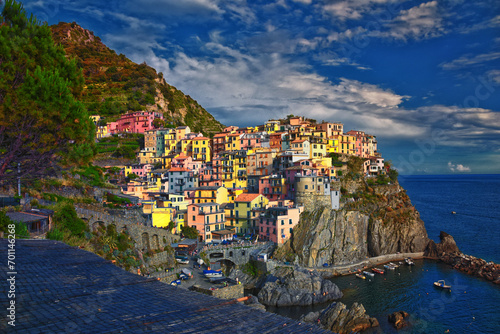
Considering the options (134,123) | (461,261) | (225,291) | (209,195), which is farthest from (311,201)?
(134,123)

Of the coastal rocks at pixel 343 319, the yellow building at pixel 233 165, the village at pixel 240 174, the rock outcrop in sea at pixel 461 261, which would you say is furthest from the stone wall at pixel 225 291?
the yellow building at pixel 233 165

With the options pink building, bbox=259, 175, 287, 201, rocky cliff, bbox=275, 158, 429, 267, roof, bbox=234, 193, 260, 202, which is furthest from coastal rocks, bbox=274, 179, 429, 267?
roof, bbox=234, 193, 260, 202

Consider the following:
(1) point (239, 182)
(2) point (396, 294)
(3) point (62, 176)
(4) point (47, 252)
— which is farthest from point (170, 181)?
(4) point (47, 252)

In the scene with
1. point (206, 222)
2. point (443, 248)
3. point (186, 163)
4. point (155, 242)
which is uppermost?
point (186, 163)

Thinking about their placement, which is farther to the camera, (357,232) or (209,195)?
(209,195)

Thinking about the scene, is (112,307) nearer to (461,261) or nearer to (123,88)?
(461,261)

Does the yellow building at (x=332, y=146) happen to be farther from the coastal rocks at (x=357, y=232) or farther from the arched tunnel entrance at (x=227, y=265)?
the arched tunnel entrance at (x=227, y=265)

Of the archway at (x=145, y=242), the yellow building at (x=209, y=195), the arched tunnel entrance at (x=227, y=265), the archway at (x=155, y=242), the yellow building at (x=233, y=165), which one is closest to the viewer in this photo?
the archway at (x=145, y=242)

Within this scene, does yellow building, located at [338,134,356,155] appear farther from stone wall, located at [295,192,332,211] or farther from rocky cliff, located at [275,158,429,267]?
stone wall, located at [295,192,332,211]
